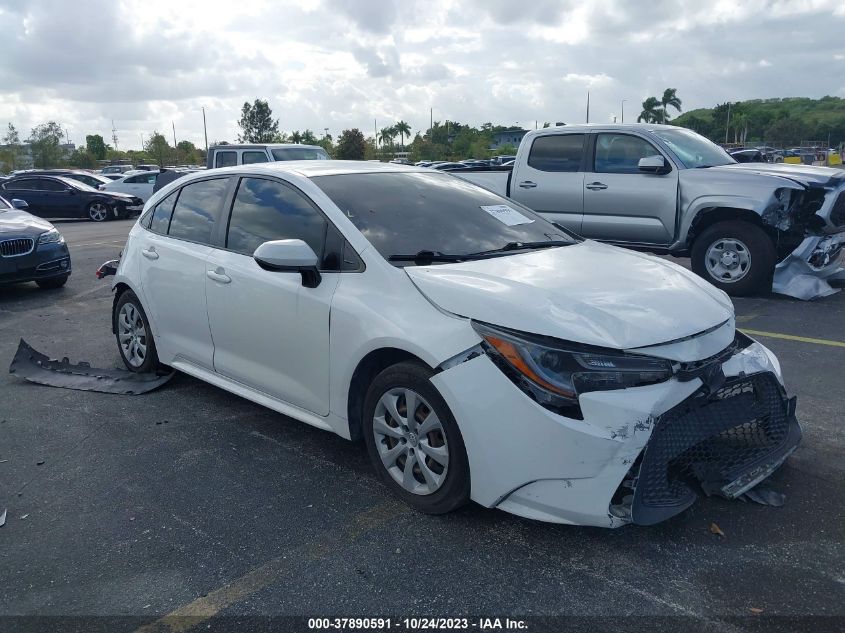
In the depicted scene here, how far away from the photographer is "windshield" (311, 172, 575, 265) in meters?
3.90

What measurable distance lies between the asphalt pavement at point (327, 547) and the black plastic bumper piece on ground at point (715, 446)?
9.4 inches

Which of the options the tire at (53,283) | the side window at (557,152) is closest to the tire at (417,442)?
the side window at (557,152)

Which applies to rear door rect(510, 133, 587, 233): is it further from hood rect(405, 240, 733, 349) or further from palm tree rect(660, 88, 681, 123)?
palm tree rect(660, 88, 681, 123)

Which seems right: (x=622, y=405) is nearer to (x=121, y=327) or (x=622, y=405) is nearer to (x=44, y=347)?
(x=121, y=327)

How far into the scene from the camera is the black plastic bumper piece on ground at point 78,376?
536 centimetres

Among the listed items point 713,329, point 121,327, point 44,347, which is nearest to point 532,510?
point 713,329

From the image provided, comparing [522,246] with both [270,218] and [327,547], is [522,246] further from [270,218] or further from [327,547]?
[327,547]

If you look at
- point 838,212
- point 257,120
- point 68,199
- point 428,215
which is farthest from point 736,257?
point 257,120

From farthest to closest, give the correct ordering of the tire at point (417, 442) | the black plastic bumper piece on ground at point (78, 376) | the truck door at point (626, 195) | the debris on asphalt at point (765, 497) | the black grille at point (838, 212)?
the truck door at point (626, 195) < the black grille at point (838, 212) < the black plastic bumper piece on ground at point (78, 376) < the debris on asphalt at point (765, 497) < the tire at point (417, 442)

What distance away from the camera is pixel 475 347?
3.09 metres

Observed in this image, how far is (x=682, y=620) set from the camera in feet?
8.61

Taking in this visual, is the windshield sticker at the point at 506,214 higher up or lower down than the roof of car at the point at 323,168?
lower down

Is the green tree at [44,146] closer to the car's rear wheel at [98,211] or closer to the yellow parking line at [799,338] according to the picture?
the car's rear wheel at [98,211]

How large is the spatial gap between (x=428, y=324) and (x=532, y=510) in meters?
0.91
